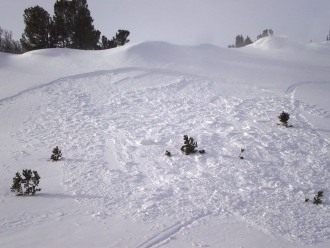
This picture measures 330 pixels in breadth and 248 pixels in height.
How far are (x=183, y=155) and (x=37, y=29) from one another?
731 inches

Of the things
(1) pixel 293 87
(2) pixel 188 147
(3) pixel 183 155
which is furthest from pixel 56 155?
(1) pixel 293 87

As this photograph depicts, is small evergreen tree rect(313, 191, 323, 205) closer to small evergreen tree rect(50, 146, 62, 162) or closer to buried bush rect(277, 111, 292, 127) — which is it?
buried bush rect(277, 111, 292, 127)

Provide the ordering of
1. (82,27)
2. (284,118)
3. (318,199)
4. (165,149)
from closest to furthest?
(318,199), (165,149), (284,118), (82,27)

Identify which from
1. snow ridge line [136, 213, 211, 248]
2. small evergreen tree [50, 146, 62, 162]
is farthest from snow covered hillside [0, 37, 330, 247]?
small evergreen tree [50, 146, 62, 162]

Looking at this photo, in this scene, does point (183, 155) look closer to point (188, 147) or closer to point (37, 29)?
point (188, 147)

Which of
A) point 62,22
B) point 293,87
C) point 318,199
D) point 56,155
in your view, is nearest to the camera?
point 318,199

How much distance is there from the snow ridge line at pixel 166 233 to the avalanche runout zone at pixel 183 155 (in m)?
0.18

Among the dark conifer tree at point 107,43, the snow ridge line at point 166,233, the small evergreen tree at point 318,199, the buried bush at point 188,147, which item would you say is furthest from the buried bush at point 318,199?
the dark conifer tree at point 107,43

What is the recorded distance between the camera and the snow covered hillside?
11.5 ft

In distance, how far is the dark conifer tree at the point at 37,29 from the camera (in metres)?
19.1

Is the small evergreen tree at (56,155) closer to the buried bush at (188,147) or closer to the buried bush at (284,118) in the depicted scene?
the buried bush at (188,147)

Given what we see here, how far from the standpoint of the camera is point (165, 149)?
6.07 m

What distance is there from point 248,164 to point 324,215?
5.44 feet

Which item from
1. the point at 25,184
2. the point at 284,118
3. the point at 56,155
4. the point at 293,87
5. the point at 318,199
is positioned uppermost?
the point at 293,87
